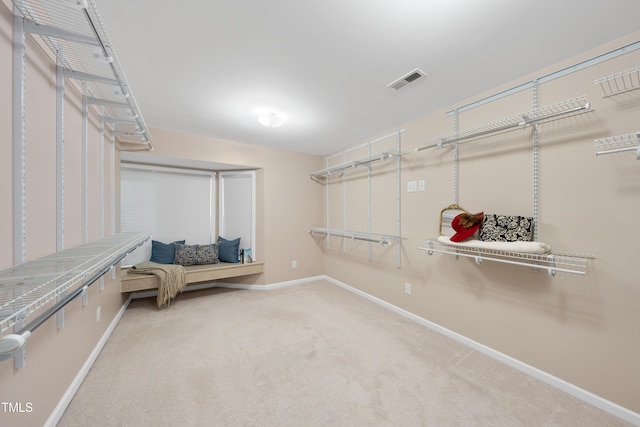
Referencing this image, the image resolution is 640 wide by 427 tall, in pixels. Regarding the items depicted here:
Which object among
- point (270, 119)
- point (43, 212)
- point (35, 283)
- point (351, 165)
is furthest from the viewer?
point (351, 165)

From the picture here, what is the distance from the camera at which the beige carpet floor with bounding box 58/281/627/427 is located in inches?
58.1

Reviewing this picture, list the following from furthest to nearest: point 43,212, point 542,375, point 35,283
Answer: point 542,375 < point 43,212 < point 35,283

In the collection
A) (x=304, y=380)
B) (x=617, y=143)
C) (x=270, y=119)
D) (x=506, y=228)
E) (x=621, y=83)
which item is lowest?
(x=304, y=380)

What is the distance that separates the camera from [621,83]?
150 centimetres

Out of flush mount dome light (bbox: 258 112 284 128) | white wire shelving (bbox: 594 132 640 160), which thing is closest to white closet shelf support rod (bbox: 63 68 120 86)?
flush mount dome light (bbox: 258 112 284 128)

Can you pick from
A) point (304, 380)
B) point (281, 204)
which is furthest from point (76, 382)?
point (281, 204)

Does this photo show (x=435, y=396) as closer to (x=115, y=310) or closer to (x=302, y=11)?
(x=302, y=11)

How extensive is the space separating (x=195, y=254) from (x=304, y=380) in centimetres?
272

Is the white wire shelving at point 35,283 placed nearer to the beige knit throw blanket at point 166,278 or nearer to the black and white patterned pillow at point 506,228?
the beige knit throw blanket at point 166,278

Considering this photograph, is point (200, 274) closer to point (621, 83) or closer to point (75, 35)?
point (75, 35)

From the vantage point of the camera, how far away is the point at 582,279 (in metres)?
1.63

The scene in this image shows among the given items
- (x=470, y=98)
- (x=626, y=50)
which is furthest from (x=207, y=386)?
(x=626, y=50)

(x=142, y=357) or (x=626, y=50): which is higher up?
(x=626, y=50)

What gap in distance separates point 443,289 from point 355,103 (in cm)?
212
